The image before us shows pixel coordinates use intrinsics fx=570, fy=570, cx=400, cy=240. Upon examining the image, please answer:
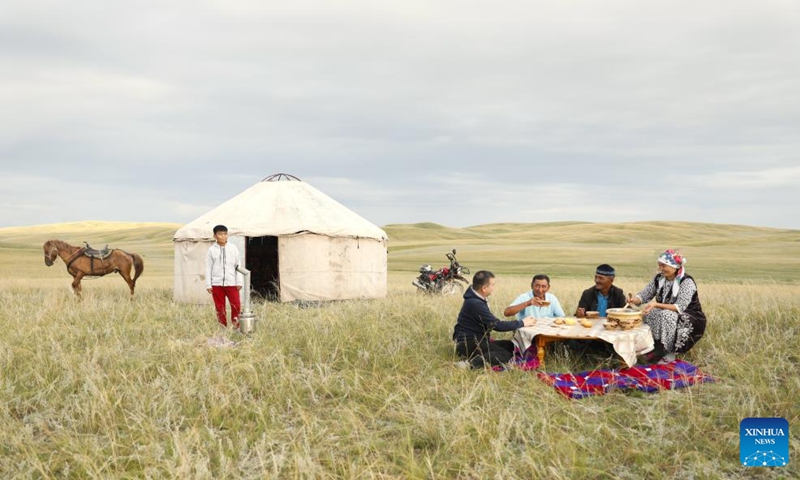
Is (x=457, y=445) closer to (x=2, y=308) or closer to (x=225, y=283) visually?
(x=225, y=283)

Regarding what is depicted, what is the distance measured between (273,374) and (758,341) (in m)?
5.10

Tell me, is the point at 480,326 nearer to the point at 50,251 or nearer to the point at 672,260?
the point at 672,260

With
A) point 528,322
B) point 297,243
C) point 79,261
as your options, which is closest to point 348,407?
point 528,322

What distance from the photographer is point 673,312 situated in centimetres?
539

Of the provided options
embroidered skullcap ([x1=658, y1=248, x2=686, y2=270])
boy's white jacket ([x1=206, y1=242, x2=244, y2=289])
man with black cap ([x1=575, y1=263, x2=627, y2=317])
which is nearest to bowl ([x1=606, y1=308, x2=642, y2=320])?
embroidered skullcap ([x1=658, y1=248, x2=686, y2=270])

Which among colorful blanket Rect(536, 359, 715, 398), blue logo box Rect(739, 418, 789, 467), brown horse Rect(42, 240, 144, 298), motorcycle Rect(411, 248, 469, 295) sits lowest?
blue logo box Rect(739, 418, 789, 467)

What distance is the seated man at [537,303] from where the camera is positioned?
5367 mm

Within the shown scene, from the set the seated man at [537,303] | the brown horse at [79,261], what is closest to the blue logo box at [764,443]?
the seated man at [537,303]

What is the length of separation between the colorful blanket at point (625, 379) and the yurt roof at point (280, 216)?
7.22 meters

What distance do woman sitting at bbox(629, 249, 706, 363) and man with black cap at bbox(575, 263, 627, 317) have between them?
16.5 inches

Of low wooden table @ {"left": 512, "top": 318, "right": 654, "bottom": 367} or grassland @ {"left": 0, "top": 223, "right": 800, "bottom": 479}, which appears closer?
grassland @ {"left": 0, "top": 223, "right": 800, "bottom": 479}

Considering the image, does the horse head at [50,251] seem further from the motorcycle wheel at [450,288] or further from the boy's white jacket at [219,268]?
the motorcycle wheel at [450,288]

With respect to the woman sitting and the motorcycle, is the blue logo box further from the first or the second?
the motorcycle

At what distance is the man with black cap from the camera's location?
5.94m
